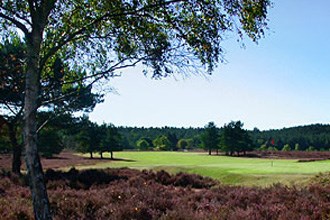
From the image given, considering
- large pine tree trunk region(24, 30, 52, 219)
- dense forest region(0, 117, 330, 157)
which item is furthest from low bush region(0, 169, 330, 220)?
dense forest region(0, 117, 330, 157)

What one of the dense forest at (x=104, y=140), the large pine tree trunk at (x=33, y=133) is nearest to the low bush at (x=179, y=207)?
the large pine tree trunk at (x=33, y=133)

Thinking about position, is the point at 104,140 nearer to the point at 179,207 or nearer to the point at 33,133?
the point at 179,207

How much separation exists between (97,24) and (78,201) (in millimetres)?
5563

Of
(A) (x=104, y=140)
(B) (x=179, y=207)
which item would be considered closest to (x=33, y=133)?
(B) (x=179, y=207)

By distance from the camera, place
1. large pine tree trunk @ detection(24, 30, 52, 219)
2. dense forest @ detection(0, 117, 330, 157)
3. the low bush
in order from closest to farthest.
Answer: large pine tree trunk @ detection(24, 30, 52, 219)
the low bush
dense forest @ detection(0, 117, 330, 157)

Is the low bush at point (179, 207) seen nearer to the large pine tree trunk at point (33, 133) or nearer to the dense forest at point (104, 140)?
the large pine tree trunk at point (33, 133)

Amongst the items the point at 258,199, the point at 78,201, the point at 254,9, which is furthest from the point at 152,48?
the point at 258,199

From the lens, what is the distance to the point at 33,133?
661cm

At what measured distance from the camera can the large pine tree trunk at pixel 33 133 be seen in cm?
641

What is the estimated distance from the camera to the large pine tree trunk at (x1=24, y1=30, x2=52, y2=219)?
641cm

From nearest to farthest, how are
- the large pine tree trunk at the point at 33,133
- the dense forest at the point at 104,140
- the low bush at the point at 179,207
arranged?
the large pine tree trunk at the point at 33,133, the low bush at the point at 179,207, the dense forest at the point at 104,140

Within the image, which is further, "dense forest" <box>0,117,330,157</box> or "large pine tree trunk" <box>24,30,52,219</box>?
"dense forest" <box>0,117,330,157</box>

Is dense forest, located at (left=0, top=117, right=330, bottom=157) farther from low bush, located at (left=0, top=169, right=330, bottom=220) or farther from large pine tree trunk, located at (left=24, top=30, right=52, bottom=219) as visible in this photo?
large pine tree trunk, located at (left=24, top=30, right=52, bottom=219)

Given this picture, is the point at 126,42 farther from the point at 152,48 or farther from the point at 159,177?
the point at 159,177
